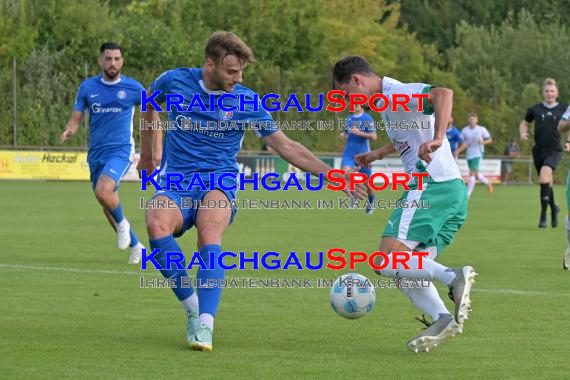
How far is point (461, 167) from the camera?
4341cm

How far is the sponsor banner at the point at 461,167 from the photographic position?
40500 mm

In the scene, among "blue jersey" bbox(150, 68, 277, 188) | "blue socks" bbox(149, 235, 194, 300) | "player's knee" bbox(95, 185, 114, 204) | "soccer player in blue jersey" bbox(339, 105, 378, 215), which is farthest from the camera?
"soccer player in blue jersey" bbox(339, 105, 378, 215)

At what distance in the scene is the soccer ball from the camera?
27.0ft

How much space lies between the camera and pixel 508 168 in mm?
45125

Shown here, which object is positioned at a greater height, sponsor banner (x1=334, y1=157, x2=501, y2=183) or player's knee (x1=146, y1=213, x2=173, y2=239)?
player's knee (x1=146, y1=213, x2=173, y2=239)

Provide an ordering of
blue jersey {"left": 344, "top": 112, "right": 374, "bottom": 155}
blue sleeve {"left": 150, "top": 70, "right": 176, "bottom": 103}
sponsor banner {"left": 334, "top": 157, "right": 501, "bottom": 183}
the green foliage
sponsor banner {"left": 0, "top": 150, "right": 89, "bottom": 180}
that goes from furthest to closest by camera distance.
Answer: the green foliage → sponsor banner {"left": 334, "top": 157, "right": 501, "bottom": 183} → sponsor banner {"left": 0, "top": 150, "right": 89, "bottom": 180} → blue jersey {"left": 344, "top": 112, "right": 374, "bottom": 155} → blue sleeve {"left": 150, "top": 70, "right": 176, "bottom": 103}

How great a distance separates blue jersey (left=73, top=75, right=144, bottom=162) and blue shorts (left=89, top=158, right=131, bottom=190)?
5 cm

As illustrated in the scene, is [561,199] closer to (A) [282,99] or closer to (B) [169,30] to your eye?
(A) [282,99]

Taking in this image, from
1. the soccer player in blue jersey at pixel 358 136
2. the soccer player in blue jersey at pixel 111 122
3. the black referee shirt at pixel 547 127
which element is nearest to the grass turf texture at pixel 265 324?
the soccer player in blue jersey at pixel 111 122

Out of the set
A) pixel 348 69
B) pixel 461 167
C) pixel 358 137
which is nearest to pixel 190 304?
pixel 348 69

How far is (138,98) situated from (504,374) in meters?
7.86

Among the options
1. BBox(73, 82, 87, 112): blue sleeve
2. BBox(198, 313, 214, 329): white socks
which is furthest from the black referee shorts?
BBox(198, 313, 214, 329): white socks

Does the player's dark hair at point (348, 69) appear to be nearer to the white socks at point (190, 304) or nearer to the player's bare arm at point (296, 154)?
the player's bare arm at point (296, 154)

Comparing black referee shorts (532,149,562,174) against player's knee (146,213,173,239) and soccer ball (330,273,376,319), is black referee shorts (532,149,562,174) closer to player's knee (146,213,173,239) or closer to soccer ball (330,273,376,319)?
soccer ball (330,273,376,319)
